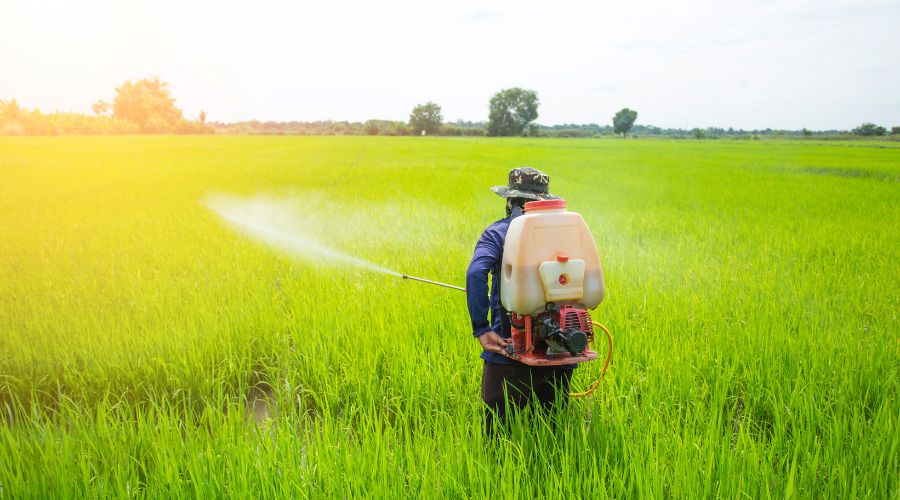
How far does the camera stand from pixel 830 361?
128 inches

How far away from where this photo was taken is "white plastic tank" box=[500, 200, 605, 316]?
78.0 inches

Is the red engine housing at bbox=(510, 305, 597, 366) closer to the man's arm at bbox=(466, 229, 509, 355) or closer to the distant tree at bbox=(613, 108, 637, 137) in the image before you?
the man's arm at bbox=(466, 229, 509, 355)

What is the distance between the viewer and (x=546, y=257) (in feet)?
6.57

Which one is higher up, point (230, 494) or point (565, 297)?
point (565, 297)

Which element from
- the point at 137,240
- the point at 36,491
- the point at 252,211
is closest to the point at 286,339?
the point at 36,491

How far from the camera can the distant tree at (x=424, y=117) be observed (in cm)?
5309

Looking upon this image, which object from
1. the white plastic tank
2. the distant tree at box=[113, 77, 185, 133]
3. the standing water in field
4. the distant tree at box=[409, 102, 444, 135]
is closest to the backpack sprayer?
the white plastic tank

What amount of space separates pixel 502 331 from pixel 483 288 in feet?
0.89

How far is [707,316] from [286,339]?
10.0ft

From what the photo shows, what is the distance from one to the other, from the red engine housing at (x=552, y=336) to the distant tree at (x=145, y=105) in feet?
102

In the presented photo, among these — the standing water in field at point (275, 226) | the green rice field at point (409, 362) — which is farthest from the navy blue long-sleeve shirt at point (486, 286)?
the standing water in field at point (275, 226)

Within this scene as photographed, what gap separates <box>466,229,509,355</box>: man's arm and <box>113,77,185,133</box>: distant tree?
1211 inches

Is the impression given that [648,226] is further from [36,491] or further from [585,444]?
[36,491]

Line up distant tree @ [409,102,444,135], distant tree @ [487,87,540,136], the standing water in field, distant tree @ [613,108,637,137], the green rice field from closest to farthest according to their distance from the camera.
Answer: the green rice field < the standing water in field < distant tree @ [409,102,444,135] < distant tree @ [487,87,540,136] < distant tree @ [613,108,637,137]
